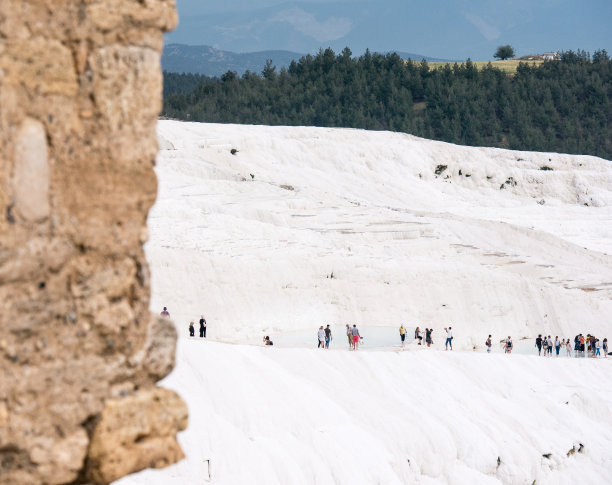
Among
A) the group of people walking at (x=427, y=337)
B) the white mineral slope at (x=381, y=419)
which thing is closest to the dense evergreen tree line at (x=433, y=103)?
the group of people walking at (x=427, y=337)

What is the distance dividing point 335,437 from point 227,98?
57508 millimetres

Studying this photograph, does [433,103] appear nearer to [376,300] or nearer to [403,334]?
[376,300]

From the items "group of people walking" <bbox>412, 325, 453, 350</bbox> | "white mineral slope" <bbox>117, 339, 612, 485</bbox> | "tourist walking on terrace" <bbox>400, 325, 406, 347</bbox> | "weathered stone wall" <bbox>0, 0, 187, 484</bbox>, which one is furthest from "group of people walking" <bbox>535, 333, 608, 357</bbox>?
"weathered stone wall" <bbox>0, 0, 187, 484</bbox>

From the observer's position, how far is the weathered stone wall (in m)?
3.94

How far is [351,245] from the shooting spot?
31.6 meters

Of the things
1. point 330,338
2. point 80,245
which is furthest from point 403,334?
point 80,245

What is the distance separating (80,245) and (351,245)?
2748 cm

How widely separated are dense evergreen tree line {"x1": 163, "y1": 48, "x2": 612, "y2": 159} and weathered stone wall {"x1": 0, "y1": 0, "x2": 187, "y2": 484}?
6236cm

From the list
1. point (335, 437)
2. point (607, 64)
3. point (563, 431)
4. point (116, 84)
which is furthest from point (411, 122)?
point (116, 84)

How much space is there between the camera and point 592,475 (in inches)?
715

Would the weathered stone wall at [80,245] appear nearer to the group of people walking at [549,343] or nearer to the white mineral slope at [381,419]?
the white mineral slope at [381,419]

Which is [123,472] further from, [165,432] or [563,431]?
[563,431]

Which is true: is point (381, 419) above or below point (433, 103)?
below

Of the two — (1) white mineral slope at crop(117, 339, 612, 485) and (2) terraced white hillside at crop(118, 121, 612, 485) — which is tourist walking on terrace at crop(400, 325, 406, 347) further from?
(1) white mineral slope at crop(117, 339, 612, 485)
